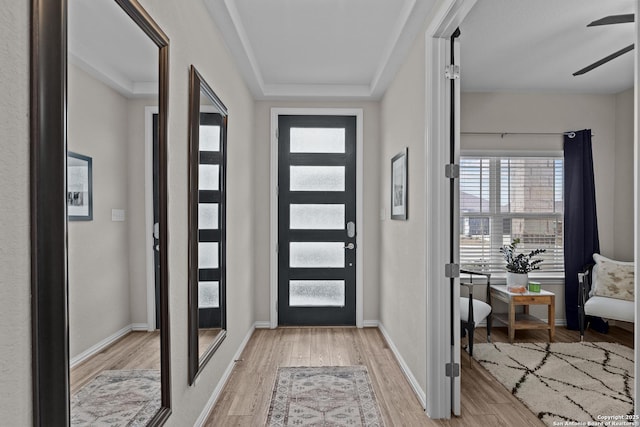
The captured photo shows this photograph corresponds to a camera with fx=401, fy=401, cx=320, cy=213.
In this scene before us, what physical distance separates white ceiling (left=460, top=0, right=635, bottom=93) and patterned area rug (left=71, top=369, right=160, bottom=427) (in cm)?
234

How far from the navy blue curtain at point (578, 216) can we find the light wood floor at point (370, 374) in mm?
519

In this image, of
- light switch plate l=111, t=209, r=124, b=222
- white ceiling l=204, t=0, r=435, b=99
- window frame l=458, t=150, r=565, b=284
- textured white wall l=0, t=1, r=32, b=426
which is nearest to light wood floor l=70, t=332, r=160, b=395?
textured white wall l=0, t=1, r=32, b=426

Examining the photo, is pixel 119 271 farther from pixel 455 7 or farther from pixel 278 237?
pixel 278 237

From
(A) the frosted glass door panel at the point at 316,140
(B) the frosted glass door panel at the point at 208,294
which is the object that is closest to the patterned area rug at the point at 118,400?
(B) the frosted glass door panel at the point at 208,294

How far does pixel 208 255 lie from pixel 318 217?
82.2 inches

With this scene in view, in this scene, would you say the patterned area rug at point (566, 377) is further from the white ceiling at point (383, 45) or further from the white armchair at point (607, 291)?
the white ceiling at point (383, 45)

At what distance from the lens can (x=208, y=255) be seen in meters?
2.45

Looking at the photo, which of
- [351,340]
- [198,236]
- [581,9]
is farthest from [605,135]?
[198,236]

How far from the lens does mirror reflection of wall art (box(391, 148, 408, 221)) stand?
3127 mm

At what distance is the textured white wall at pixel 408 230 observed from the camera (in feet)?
8.79

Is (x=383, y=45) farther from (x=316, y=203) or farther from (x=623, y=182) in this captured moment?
(x=623, y=182)

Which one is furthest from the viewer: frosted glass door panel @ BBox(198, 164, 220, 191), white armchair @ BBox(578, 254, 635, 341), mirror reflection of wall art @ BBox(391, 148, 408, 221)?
white armchair @ BBox(578, 254, 635, 341)

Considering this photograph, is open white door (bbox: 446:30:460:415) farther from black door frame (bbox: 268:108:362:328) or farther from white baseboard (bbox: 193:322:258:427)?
black door frame (bbox: 268:108:362:328)

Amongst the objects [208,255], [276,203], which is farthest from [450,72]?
[276,203]
